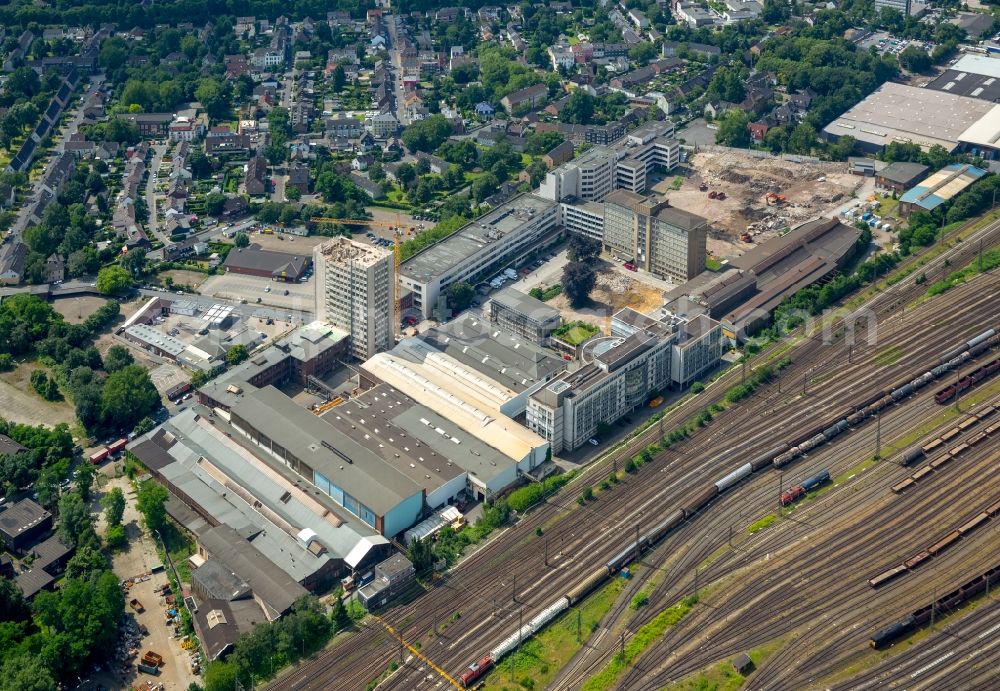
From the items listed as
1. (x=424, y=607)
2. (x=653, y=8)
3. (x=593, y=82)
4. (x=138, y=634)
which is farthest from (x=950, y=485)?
(x=653, y=8)

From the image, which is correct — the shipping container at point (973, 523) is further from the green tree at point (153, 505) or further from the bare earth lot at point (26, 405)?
the bare earth lot at point (26, 405)

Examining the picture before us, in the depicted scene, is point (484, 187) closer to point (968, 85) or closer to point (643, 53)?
point (643, 53)

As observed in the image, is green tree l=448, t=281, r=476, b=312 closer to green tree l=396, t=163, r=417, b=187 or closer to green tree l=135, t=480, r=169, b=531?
green tree l=396, t=163, r=417, b=187

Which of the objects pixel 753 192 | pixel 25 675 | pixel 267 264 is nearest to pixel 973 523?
pixel 753 192

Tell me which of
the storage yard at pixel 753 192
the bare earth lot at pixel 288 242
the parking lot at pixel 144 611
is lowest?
the storage yard at pixel 753 192

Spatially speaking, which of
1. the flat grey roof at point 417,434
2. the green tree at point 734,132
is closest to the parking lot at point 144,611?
the flat grey roof at point 417,434

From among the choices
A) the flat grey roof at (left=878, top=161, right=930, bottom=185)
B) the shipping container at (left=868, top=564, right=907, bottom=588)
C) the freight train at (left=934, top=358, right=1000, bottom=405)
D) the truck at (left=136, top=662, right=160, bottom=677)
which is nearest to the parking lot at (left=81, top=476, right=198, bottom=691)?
the truck at (left=136, top=662, right=160, bottom=677)
